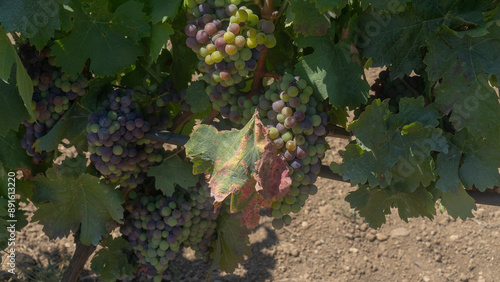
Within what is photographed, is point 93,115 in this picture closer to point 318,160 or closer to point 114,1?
point 114,1

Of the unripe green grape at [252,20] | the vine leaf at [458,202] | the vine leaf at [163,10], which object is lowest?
the vine leaf at [458,202]

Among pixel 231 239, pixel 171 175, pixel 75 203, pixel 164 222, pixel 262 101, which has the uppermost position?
pixel 262 101

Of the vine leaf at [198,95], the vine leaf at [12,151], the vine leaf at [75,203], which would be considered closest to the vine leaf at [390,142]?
the vine leaf at [198,95]

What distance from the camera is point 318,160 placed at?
172 cm

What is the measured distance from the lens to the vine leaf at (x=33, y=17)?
155cm

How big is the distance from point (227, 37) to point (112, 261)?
1365 millimetres

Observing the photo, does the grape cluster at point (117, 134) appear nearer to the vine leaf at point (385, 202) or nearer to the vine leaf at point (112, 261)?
the vine leaf at point (112, 261)

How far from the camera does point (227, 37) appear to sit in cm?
156

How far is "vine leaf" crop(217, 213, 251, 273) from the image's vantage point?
236 centimetres

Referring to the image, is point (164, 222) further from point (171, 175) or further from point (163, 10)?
point (163, 10)

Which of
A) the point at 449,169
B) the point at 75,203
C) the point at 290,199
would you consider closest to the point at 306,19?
the point at 290,199

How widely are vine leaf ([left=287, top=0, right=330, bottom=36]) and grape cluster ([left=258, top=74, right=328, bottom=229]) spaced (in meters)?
0.16

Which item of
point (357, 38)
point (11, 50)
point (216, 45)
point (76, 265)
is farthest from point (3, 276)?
point (357, 38)

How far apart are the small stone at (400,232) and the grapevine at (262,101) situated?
1.29 metres
